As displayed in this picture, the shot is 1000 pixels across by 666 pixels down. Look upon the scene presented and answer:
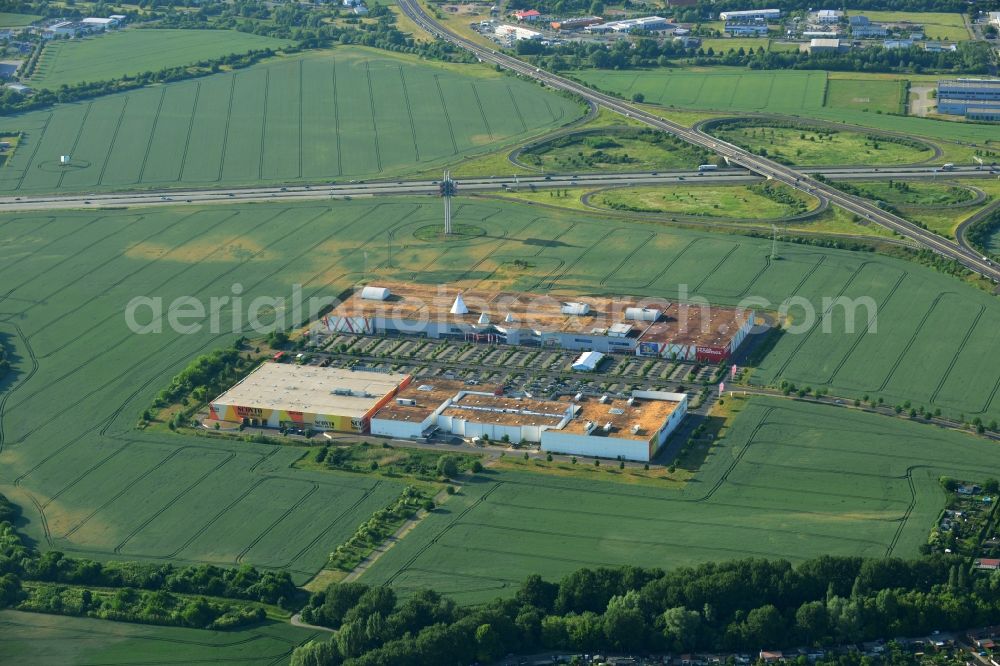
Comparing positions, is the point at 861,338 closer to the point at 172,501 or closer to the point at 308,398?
the point at 308,398

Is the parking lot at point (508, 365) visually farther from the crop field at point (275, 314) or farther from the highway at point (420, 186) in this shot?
the highway at point (420, 186)

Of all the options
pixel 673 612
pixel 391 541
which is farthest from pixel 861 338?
pixel 673 612

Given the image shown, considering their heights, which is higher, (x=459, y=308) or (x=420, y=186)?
(x=420, y=186)

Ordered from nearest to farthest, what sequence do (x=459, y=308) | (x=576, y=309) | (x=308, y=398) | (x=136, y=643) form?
1. (x=136, y=643)
2. (x=308, y=398)
3. (x=576, y=309)
4. (x=459, y=308)

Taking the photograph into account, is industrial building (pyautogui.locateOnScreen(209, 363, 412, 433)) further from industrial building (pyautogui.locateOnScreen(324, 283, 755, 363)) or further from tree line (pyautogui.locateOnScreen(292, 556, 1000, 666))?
tree line (pyautogui.locateOnScreen(292, 556, 1000, 666))

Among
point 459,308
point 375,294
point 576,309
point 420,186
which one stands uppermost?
point 420,186

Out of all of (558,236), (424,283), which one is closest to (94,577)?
(424,283)

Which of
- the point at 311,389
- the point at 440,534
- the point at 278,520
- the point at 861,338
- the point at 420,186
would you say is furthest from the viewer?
the point at 420,186
